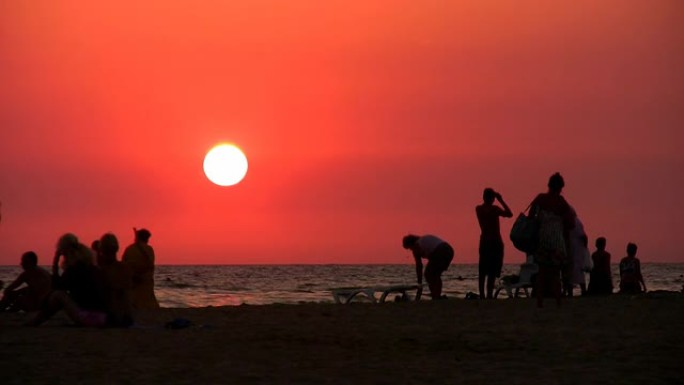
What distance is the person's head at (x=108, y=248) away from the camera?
1459 cm

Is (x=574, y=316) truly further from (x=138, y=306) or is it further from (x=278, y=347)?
(x=138, y=306)

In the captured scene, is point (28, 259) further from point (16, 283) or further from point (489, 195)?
point (489, 195)

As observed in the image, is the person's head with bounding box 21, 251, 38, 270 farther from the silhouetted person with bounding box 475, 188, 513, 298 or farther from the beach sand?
the silhouetted person with bounding box 475, 188, 513, 298

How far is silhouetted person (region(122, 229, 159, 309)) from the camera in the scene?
18.1m

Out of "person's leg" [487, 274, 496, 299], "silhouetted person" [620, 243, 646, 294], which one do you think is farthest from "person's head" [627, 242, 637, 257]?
"person's leg" [487, 274, 496, 299]

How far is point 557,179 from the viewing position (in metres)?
15.9

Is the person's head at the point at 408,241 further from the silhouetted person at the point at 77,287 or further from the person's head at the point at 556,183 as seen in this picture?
the silhouetted person at the point at 77,287

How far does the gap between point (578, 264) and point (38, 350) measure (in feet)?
37.5

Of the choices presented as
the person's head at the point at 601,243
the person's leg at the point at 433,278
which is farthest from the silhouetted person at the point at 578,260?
the person's leg at the point at 433,278

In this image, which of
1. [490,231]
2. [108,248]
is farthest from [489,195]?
[108,248]

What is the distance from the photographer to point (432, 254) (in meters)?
19.6

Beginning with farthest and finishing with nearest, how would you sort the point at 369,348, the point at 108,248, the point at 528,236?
1. the point at 528,236
2. the point at 108,248
3. the point at 369,348

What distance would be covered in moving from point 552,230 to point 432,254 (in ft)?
13.8

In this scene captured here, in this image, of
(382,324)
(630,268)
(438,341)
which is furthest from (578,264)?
(438,341)
